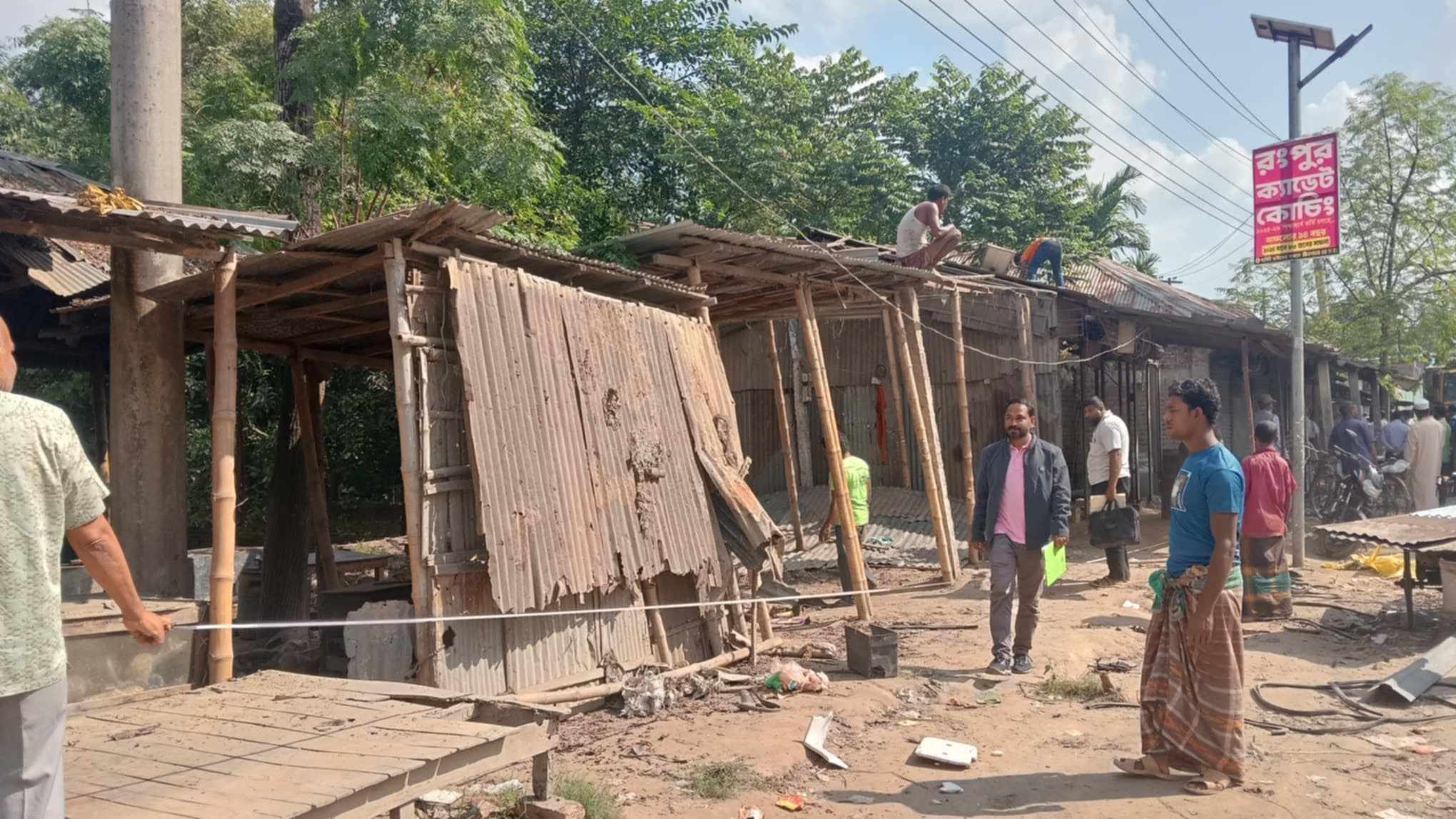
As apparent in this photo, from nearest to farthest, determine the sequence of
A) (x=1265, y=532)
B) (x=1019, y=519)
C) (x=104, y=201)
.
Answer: (x=104, y=201) → (x=1019, y=519) → (x=1265, y=532)

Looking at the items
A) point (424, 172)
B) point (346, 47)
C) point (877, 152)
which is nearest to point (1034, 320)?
point (877, 152)

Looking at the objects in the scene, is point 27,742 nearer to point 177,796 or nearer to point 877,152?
point 177,796

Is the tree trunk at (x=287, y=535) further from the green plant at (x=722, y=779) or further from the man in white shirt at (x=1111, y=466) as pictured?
the man in white shirt at (x=1111, y=466)

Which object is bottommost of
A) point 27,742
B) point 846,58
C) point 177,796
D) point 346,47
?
point 177,796

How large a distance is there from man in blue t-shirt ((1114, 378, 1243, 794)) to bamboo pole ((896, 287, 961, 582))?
5133mm

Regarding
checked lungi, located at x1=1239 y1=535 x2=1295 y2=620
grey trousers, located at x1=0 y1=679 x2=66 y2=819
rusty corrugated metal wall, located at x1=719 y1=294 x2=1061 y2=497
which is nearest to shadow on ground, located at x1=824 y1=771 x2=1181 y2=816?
grey trousers, located at x1=0 y1=679 x2=66 y2=819

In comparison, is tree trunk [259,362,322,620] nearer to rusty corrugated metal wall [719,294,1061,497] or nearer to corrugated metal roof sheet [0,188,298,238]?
corrugated metal roof sheet [0,188,298,238]

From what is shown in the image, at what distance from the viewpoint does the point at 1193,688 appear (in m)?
4.63

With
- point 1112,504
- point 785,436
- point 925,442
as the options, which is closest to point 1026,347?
point 1112,504

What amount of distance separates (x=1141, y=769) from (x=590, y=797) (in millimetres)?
2706

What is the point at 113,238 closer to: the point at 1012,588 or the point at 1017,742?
the point at 1017,742

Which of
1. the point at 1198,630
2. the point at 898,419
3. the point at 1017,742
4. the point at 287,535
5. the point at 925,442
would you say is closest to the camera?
the point at 1198,630

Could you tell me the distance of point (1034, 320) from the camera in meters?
14.1

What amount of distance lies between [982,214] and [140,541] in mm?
20352
